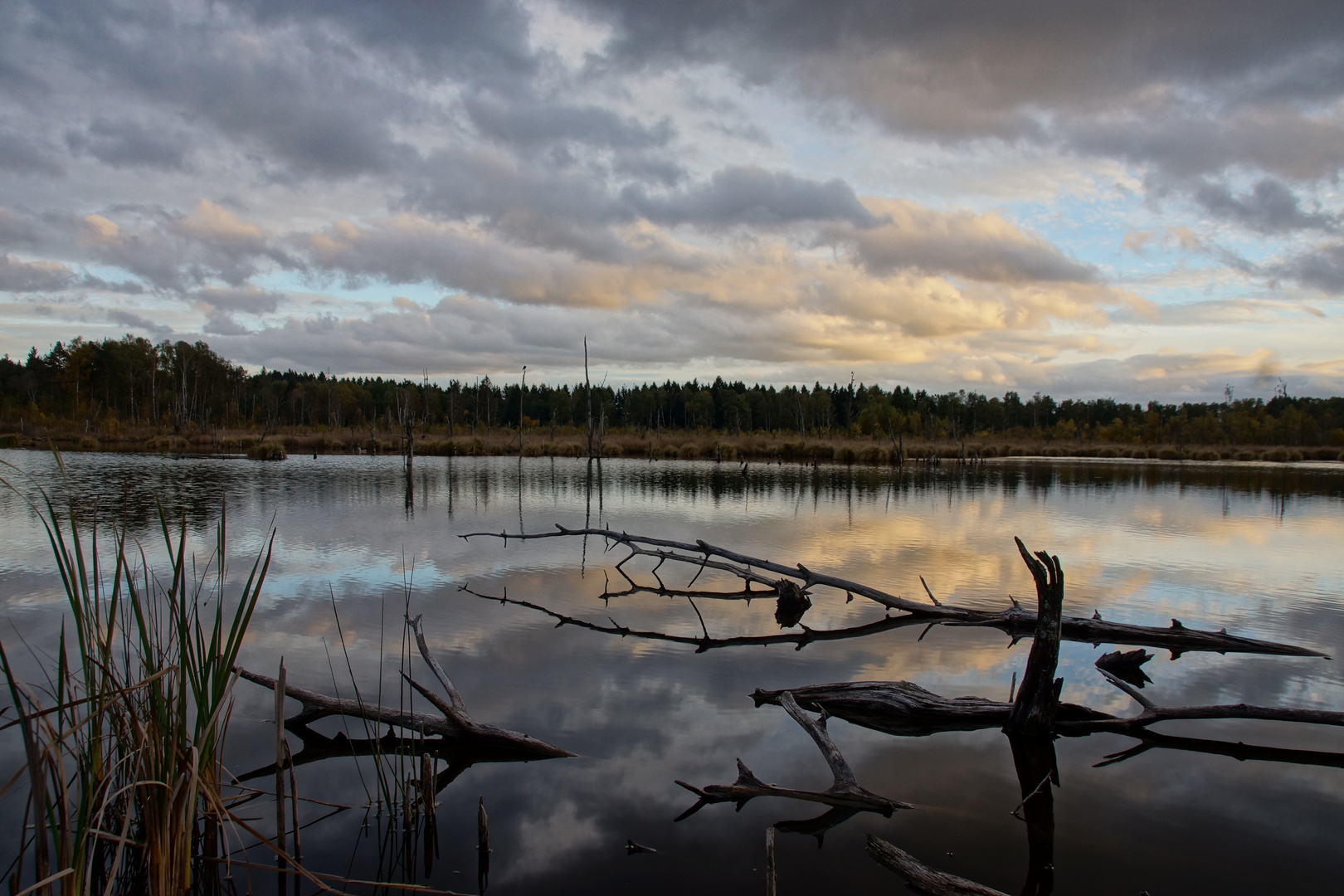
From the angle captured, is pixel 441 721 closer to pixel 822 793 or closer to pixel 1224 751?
pixel 822 793

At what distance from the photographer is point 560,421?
11012 centimetres

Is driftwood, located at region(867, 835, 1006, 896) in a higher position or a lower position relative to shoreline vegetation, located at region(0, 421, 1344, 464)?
lower

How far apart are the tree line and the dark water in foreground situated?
24.0 metres

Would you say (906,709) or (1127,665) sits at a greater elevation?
(906,709)

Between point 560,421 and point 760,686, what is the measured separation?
104513 millimetres

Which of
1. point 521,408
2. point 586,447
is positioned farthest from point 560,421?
point 521,408

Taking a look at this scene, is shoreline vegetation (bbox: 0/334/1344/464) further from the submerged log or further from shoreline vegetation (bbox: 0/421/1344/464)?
the submerged log

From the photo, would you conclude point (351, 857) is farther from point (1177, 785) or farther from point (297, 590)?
point (297, 590)

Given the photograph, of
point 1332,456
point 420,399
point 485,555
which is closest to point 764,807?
point 485,555

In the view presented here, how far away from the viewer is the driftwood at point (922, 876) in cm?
380

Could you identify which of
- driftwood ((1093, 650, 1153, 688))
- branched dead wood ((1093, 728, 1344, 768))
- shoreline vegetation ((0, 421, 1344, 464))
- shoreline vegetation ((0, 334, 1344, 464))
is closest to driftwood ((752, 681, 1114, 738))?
branched dead wood ((1093, 728, 1344, 768))

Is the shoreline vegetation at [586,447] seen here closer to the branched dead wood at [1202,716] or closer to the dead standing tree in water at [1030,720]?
the dead standing tree in water at [1030,720]

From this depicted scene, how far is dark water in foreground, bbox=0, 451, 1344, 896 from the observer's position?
176 inches

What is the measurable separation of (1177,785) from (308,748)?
654cm
